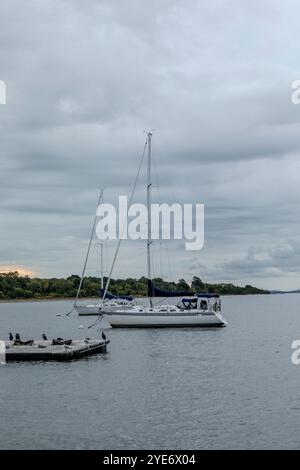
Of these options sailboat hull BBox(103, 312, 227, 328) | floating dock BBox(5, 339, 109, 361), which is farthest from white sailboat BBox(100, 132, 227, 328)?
floating dock BBox(5, 339, 109, 361)

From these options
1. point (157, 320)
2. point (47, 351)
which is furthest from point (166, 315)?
point (47, 351)

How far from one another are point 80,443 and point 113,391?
13.5 meters

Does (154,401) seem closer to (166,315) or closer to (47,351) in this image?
(47,351)

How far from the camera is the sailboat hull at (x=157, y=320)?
87.2m

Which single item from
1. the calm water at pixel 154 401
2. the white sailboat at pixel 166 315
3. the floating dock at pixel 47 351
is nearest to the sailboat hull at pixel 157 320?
the white sailboat at pixel 166 315

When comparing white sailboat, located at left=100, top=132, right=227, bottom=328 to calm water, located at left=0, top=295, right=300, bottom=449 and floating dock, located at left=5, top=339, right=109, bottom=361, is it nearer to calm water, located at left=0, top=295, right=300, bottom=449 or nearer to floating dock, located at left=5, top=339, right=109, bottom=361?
calm water, located at left=0, top=295, right=300, bottom=449

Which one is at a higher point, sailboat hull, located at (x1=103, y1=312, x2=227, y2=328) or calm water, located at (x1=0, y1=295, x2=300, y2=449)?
sailboat hull, located at (x1=103, y1=312, x2=227, y2=328)

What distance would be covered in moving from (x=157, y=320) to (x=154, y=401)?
4592 cm

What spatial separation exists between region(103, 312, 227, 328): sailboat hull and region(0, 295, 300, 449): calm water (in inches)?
676

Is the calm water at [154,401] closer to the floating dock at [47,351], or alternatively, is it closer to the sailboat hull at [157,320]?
the floating dock at [47,351]

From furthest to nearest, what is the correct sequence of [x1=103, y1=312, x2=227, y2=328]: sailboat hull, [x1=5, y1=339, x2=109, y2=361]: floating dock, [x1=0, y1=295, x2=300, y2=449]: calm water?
[x1=103, y1=312, x2=227, y2=328]: sailboat hull < [x1=5, y1=339, x2=109, y2=361]: floating dock < [x1=0, y1=295, x2=300, y2=449]: calm water

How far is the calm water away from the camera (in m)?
32.5

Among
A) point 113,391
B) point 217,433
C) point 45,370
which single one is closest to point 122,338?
point 45,370
